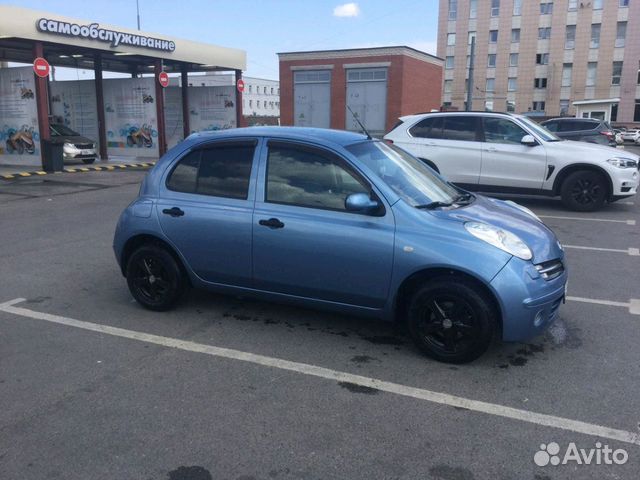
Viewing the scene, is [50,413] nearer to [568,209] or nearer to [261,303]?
Answer: [261,303]

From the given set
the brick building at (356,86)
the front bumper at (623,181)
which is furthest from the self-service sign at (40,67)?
the brick building at (356,86)

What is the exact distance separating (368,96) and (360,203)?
38.8 m

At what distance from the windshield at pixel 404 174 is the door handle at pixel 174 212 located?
1563 mm

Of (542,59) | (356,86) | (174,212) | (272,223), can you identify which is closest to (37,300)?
(174,212)

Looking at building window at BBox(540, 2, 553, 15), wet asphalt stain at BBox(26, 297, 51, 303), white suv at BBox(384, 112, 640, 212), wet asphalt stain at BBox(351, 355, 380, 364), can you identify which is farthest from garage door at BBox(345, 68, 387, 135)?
wet asphalt stain at BBox(351, 355, 380, 364)

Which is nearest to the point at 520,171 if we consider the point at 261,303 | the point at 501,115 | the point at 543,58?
the point at 501,115

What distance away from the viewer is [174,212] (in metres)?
4.93

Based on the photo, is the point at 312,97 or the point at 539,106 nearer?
the point at 312,97

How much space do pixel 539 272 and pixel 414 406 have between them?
132cm

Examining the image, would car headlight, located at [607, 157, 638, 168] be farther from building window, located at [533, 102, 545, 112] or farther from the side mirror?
building window, located at [533, 102, 545, 112]

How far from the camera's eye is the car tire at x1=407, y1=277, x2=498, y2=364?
393 cm

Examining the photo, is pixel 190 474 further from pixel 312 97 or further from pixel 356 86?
pixel 312 97

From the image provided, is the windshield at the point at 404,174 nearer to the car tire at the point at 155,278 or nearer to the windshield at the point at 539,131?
the car tire at the point at 155,278

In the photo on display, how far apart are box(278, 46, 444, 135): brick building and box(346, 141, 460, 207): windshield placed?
33.8 m
